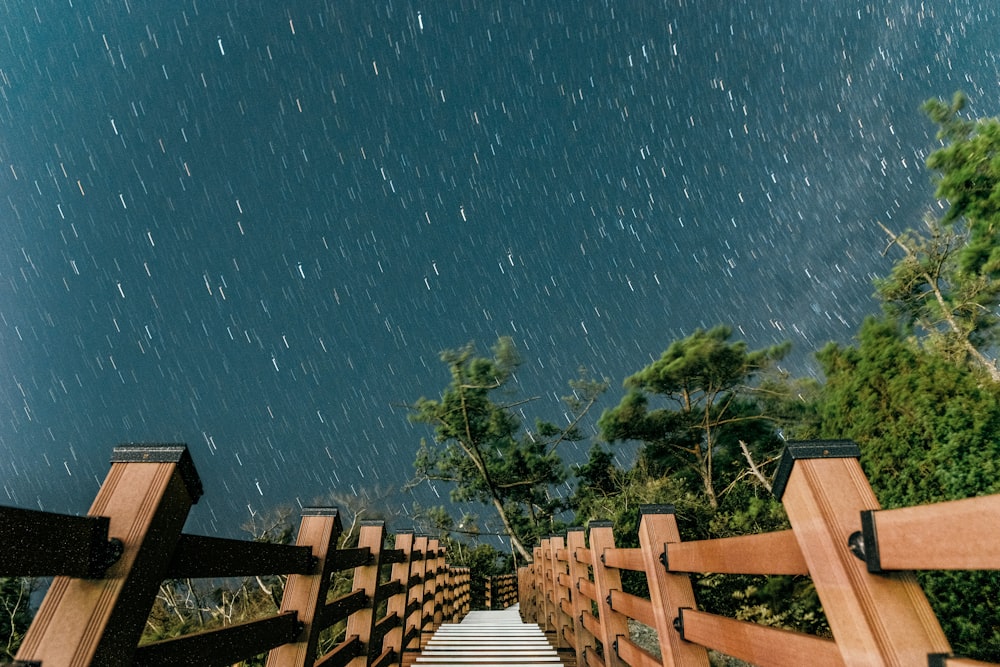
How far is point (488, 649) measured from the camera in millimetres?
3850

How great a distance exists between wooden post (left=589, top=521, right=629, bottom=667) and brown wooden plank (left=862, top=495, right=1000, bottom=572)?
7.33 feet

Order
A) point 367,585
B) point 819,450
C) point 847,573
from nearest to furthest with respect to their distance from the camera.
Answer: point 847,573
point 819,450
point 367,585

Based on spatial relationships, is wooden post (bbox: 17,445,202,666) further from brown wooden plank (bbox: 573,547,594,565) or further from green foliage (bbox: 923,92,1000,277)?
green foliage (bbox: 923,92,1000,277)

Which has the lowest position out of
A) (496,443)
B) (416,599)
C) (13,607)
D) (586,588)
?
(586,588)

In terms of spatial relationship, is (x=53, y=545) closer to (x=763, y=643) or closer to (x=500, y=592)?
(x=763, y=643)

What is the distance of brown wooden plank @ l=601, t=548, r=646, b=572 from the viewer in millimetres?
2208

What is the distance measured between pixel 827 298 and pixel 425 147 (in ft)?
221

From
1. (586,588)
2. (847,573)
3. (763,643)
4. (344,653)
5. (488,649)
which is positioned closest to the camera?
(847,573)

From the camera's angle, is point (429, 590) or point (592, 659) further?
point (429, 590)

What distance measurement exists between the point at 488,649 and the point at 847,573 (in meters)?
3.70

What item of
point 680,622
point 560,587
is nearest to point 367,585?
point 680,622

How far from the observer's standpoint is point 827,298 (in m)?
25.9

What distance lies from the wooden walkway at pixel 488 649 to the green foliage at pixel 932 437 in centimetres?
412

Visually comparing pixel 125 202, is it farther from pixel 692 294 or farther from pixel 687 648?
pixel 687 648
